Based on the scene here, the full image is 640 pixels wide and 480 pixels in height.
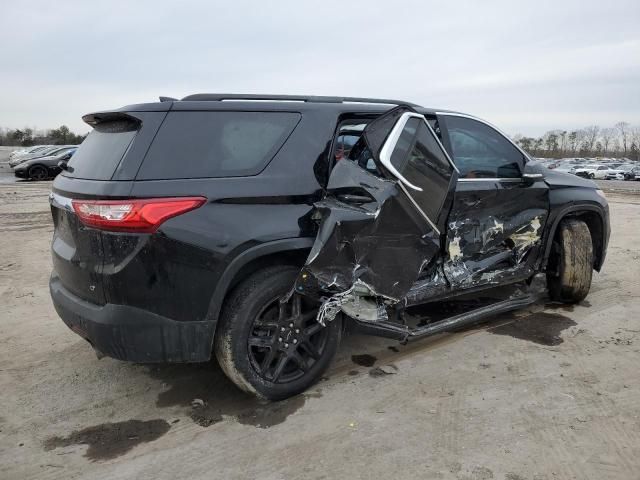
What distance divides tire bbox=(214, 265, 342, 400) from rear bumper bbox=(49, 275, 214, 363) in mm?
158

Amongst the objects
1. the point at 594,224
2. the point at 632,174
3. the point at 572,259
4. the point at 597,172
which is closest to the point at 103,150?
the point at 572,259

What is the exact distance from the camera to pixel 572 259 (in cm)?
485

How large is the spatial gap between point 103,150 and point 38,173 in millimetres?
23625

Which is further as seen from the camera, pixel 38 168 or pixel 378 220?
pixel 38 168

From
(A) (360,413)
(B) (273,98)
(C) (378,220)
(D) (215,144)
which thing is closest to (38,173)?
(B) (273,98)

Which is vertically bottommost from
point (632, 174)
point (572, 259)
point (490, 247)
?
point (632, 174)

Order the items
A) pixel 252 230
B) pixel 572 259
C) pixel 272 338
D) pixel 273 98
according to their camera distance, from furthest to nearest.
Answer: pixel 572 259 < pixel 273 98 < pixel 272 338 < pixel 252 230

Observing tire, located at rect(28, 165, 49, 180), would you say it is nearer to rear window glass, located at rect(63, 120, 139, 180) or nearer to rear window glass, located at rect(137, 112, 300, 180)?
rear window glass, located at rect(63, 120, 139, 180)

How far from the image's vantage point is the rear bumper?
2744mm

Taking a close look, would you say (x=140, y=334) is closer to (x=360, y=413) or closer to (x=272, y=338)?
(x=272, y=338)

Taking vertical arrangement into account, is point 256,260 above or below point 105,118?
below

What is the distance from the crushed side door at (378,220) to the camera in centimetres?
303

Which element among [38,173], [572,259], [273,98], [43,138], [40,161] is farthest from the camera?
[43,138]

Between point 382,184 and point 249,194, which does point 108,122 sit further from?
point 382,184
